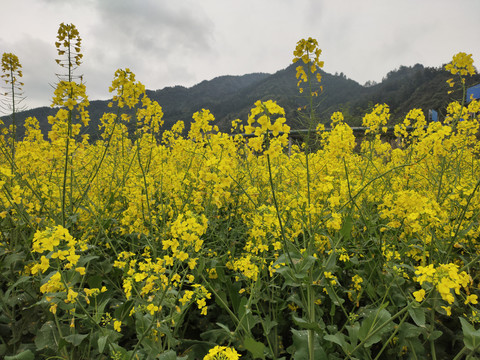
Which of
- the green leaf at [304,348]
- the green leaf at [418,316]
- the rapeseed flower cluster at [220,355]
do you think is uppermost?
the rapeseed flower cluster at [220,355]

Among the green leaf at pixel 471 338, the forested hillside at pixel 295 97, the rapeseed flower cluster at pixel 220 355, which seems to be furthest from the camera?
the forested hillside at pixel 295 97

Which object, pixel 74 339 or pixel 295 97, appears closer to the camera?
pixel 74 339

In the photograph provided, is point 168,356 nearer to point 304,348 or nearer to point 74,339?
point 74,339

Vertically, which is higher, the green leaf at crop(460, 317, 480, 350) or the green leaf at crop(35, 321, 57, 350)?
the green leaf at crop(460, 317, 480, 350)

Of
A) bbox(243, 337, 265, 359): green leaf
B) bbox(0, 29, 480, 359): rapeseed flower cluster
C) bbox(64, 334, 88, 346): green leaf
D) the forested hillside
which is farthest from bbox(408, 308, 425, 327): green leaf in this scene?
bbox(64, 334, 88, 346): green leaf

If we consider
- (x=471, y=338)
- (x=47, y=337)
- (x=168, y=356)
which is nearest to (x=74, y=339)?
(x=47, y=337)

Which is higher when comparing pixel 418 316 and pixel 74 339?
pixel 418 316

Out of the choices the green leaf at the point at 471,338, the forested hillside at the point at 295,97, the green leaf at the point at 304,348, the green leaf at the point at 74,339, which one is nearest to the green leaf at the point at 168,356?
the green leaf at the point at 74,339

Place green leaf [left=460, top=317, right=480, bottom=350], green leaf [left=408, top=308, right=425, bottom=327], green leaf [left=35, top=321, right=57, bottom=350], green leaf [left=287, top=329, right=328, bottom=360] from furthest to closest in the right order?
green leaf [left=35, top=321, right=57, bottom=350]
green leaf [left=287, top=329, right=328, bottom=360]
green leaf [left=408, top=308, right=425, bottom=327]
green leaf [left=460, top=317, right=480, bottom=350]

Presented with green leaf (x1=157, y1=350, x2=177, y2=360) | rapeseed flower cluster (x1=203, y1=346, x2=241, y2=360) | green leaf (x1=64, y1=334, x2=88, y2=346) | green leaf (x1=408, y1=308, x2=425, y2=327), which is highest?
rapeseed flower cluster (x1=203, y1=346, x2=241, y2=360)

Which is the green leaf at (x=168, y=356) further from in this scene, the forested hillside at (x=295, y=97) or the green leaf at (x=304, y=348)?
the forested hillside at (x=295, y=97)

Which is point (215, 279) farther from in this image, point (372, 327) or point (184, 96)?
point (184, 96)

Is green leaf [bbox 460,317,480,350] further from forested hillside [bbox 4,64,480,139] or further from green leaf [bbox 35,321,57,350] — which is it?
green leaf [bbox 35,321,57,350]

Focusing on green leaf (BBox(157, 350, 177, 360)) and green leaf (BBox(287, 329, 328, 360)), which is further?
green leaf (BBox(287, 329, 328, 360))
